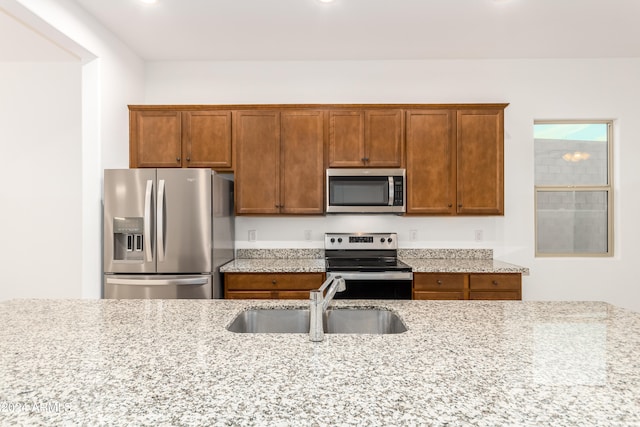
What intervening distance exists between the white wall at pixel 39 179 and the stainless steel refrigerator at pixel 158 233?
573 mm

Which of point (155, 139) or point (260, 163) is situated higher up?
point (155, 139)

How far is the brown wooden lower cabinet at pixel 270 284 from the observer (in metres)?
3.25

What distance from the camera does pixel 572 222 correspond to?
12.9ft

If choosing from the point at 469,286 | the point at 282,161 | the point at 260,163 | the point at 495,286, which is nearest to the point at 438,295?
the point at 469,286

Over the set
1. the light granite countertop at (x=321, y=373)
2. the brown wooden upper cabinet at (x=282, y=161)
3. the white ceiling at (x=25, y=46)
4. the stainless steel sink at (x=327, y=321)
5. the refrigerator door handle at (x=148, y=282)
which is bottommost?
the refrigerator door handle at (x=148, y=282)

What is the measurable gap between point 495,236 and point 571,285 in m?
0.85

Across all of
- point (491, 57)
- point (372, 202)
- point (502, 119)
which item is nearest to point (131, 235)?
point (372, 202)

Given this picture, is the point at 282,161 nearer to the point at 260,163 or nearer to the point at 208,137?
the point at 260,163

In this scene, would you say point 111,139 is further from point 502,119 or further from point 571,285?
point 571,285

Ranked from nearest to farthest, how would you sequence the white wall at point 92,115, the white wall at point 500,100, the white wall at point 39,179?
the white wall at point 92,115, the white wall at point 39,179, the white wall at point 500,100

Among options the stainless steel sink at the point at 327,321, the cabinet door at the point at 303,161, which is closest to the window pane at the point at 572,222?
the cabinet door at the point at 303,161

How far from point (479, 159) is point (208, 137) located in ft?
7.90

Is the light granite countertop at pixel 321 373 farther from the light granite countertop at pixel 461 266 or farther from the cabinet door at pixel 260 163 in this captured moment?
the cabinet door at pixel 260 163

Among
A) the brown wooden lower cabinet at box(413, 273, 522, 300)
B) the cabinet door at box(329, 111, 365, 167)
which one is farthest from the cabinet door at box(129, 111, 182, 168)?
the brown wooden lower cabinet at box(413, 273, 522, 300)
